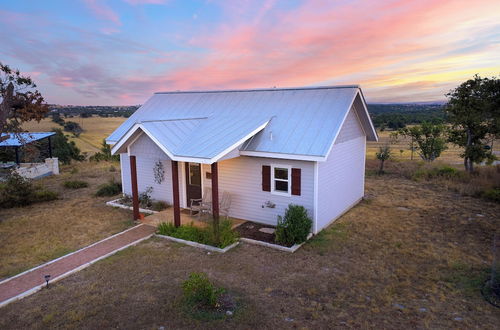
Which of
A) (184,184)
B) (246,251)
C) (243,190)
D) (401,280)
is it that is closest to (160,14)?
(184,184)

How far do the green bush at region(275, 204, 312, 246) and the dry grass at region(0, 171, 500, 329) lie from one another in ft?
1.32

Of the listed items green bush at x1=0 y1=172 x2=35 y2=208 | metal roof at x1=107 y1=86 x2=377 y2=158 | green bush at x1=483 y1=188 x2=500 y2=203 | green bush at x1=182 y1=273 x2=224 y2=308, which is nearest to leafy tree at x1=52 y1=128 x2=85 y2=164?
green bush at x1=0 y1=172 x2=35 y2=208

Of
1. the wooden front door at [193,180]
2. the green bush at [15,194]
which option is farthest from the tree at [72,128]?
the wooden front door at [193,180]

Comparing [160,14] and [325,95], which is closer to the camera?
[325,95]

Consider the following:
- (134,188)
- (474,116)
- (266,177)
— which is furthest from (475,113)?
(134,188)

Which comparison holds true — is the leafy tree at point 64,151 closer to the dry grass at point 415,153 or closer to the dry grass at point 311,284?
the dry grass at point 311,284

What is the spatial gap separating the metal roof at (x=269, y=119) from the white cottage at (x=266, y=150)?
4 cm

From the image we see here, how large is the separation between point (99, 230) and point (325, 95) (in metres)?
9.64

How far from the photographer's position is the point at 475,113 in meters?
18.2

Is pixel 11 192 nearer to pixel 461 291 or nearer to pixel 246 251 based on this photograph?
pixel 246 251

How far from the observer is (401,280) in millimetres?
7918

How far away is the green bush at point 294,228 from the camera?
9852 mm

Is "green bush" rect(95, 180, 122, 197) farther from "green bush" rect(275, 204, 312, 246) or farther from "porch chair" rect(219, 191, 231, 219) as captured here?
"green bush" rect(275, 204, 312, 246)

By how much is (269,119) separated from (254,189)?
2698mm
